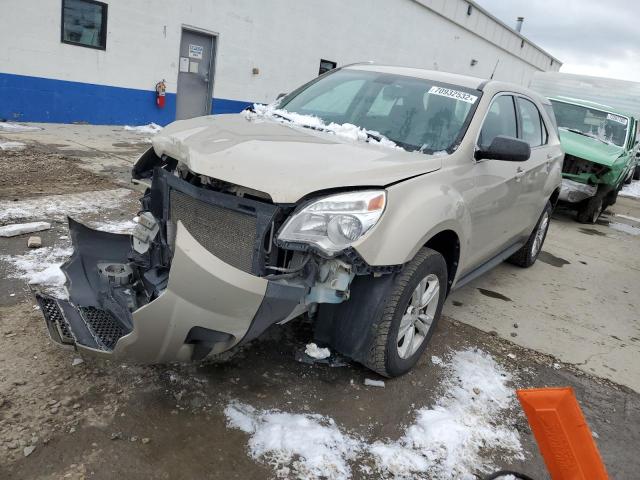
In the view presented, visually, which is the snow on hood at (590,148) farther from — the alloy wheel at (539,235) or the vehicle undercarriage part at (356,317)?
the vehicle undercarriage part at (356,317)

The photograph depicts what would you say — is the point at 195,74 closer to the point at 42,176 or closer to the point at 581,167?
the point at 42,176

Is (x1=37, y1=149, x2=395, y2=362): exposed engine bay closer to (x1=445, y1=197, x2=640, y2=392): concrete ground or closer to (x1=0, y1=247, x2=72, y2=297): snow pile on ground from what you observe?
(x1=0, y1=247, x2=72, y2=297): snow pile on ground

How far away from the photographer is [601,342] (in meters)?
4.09

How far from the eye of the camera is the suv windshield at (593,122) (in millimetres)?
9516

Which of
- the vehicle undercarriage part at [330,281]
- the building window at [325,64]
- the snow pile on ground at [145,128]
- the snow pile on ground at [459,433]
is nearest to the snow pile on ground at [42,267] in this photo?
the vehicle undercarriage part at [330,281]

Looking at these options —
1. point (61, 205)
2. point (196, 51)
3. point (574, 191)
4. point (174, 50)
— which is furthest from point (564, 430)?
point (196, 51)

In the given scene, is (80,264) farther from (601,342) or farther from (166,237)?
(601,342)

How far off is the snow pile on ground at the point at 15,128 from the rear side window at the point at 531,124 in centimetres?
778

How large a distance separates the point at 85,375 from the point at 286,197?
55.9 inches

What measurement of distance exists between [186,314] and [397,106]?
2148mm

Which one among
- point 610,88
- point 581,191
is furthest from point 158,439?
point 610,88

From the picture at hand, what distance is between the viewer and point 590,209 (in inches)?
339

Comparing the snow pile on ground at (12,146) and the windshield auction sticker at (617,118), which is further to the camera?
the windshield auction sticker at (617,118)

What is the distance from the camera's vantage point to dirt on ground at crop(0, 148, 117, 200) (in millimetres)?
5629
